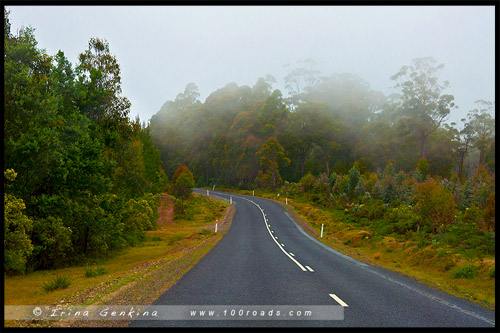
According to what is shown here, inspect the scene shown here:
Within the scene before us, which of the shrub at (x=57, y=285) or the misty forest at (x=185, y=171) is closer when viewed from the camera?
the shrub at (x=57, y=285)

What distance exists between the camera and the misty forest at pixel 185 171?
13992mm

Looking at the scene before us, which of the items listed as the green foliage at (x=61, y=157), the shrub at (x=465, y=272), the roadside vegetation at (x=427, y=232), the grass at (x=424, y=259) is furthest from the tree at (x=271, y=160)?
the shrub at (x=465, y=272)

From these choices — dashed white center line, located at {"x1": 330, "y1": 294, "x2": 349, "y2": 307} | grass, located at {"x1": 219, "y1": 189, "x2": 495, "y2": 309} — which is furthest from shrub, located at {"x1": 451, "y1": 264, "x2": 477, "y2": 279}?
dashed white center line, located at {"x1": 330, "y1": 294, "x2": 349, "y2": 307}

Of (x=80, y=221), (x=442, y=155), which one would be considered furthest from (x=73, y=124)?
(x=442, y=155)

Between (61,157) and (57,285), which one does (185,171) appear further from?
(57,285)

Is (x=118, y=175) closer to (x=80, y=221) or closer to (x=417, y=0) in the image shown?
(x=80, y=221)

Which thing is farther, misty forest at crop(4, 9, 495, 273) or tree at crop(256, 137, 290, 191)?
tree at crop(256, 137, 290, 191)

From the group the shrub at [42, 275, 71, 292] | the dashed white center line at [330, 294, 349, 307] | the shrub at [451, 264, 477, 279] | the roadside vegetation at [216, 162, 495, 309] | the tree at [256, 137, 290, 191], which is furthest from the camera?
the tree at [256, 137, 290, 191]

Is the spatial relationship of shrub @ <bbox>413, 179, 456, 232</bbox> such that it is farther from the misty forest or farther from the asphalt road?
the asphalt road

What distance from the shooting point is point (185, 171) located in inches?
2085

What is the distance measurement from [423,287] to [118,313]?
8.46 meters

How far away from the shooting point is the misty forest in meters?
14.0

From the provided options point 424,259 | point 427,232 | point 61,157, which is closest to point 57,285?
point 61,157

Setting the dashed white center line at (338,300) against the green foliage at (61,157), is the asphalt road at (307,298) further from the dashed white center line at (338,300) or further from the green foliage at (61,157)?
the green foliage at (61,157)
